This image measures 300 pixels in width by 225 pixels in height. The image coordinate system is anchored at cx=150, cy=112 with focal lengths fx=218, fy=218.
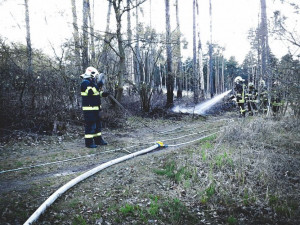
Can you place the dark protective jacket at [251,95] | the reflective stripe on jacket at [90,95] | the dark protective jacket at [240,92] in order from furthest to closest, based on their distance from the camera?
the dark protective jacket at [240,92], the dark protective jacket at [251,95], the reflective stripe on jacket at [90,95]

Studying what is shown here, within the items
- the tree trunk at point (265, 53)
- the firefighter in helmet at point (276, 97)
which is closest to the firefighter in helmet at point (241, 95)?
the firefighter in helmet at point (276, 97)

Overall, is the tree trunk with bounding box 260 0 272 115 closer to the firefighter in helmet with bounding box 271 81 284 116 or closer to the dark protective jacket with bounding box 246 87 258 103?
the firefighter in helmet with bounding box 271 81 284 116

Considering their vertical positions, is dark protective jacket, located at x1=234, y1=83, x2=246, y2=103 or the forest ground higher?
dark protective jacket, located at x1=234, y1=83, x2=246, y2=103

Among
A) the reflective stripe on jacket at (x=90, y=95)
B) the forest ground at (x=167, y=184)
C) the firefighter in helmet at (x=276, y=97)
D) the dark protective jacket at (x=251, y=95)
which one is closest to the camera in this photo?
the forest ground at (x=167, y=184)

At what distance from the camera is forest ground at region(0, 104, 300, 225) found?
3.21 m

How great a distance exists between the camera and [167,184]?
4203mm

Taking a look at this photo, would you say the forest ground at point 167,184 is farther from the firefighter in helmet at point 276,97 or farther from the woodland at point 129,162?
the firefighter in helmet at point 276,97

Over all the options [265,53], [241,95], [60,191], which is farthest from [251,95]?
[60,191]

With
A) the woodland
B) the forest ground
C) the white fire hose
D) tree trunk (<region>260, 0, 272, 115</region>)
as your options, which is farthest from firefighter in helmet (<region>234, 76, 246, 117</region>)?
the white fire hose

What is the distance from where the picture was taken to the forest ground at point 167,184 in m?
3.21

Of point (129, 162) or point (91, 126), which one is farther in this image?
point (91, 126)

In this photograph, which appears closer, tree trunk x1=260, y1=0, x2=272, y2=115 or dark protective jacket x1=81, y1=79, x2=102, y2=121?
dark protective jacket x1=81, y1=79, x2=102, y2=121

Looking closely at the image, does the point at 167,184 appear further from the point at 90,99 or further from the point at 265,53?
the point at 265,53

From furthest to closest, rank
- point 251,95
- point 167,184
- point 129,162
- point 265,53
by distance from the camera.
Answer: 1. point 251,95
2. point 265,53
3. point 129,162
4. point 167,184
